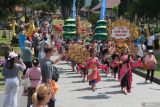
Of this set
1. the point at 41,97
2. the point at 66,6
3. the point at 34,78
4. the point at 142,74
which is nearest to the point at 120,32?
the point at 142,74

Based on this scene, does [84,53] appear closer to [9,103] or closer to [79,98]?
[79,98]

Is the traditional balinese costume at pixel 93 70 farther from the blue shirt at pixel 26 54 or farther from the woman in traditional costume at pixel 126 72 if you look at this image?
the blue shirt at pixel 26 54

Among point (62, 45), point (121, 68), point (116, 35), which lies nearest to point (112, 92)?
point (121, 68)

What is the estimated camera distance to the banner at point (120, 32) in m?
19.4

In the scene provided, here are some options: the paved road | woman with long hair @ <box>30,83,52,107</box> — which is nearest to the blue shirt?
the paved road

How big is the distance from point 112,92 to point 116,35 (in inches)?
94.8

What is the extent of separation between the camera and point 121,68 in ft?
60.0

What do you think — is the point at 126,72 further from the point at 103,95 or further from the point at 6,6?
the point at 6,6

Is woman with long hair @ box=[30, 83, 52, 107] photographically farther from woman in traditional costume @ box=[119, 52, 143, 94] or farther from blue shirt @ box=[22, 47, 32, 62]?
blue shirt @ box=[22, 47, 32, 62]

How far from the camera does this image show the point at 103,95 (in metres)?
17.4

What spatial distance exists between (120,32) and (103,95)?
9.87ft

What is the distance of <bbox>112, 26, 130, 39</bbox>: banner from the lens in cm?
1942

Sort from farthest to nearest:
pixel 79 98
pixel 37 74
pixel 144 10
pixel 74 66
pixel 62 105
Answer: pixel 144 10, pixel 74 66, pixel 79 98, pixel 62 105, pixel 37 74

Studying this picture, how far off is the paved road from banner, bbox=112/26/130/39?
1905mm
